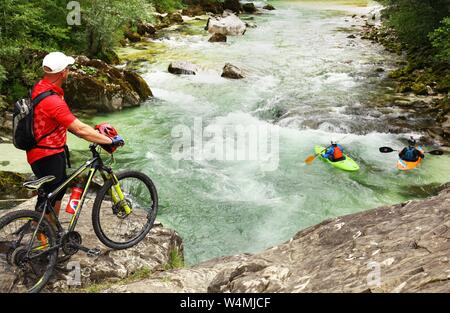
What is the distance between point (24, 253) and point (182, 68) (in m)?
18.3

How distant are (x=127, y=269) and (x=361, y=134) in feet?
39.5

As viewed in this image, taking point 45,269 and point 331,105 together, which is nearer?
point 45,269

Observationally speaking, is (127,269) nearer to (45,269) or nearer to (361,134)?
(45,269)

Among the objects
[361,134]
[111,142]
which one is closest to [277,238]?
[111,142]

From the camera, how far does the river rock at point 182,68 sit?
2217cm

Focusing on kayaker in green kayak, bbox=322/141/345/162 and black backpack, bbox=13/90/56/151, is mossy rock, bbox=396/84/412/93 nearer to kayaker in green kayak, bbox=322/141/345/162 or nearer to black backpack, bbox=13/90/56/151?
kayaker in green kayak, bbox=322/141/345/162

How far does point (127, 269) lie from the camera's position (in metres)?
5.75

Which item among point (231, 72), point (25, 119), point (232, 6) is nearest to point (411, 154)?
point (25, 119)

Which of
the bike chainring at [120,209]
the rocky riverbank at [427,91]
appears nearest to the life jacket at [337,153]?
the rocky riverbank at [427,91]

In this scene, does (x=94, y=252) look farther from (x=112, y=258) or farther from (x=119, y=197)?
(x=119, y=197)

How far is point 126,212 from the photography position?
6.07 meters

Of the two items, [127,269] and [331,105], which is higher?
[127,269]

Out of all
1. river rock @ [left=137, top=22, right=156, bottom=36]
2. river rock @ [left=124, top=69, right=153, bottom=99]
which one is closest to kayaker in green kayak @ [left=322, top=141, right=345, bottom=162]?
river rock @ [left=124, top=69, right=153, bottom=99]

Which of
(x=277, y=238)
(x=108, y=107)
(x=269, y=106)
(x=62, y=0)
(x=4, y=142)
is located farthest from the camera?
(x=62, y=0)
